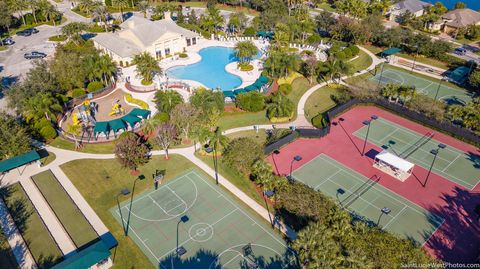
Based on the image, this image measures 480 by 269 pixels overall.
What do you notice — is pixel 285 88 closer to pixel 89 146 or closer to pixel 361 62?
pixel 361 62

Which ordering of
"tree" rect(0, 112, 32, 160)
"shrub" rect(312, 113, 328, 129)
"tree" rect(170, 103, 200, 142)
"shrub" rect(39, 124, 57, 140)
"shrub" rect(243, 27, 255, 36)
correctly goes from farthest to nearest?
"shrub" rect(243, 27, 255, 36), "shrub" rect(312, 113, 328, 129), "shrub" rect(39, 124, 57, 140), "tree" rect(170, 103, 200, 142), "tree" rect(0, 112, 32, 160)

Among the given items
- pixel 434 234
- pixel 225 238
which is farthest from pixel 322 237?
pixel 434 234

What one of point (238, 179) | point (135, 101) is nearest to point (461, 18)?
point (238, 179)

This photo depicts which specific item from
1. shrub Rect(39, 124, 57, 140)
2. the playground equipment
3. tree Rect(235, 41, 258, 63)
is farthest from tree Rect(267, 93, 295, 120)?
shrub Rect(39, 124, 57, 140)

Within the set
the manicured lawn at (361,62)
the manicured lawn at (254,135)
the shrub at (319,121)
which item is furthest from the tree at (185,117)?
the manicured lawn at (361,62)

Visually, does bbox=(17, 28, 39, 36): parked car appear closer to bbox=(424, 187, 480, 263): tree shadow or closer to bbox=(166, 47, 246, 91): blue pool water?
bbox=(166, 47, 246, 91): blue pool water

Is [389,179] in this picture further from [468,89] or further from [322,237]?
[468,89]
